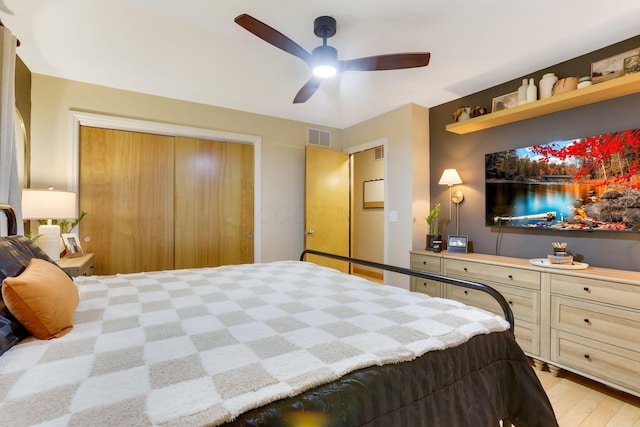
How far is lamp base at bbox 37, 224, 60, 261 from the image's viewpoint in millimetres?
2311

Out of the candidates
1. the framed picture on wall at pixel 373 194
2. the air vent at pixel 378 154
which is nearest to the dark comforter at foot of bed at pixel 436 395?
the framed picture on wall at pixel 373 194

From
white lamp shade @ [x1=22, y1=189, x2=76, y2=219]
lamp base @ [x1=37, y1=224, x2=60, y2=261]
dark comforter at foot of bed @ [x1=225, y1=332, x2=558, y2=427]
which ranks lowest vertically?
dark comforter at foot of bed @ [x1=225, y1=332, x2=558, y2=427]

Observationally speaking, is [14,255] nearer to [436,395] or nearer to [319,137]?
[436,395]

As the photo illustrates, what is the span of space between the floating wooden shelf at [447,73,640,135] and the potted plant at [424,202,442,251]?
0.87m

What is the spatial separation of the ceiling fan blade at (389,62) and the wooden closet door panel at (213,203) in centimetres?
206

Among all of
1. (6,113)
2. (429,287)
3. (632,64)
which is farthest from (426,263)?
(6,113)

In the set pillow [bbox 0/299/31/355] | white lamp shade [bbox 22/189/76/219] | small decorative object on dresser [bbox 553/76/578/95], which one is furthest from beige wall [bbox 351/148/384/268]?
pillow [bbox 0/299/31/355]

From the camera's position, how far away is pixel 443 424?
1.00 meters

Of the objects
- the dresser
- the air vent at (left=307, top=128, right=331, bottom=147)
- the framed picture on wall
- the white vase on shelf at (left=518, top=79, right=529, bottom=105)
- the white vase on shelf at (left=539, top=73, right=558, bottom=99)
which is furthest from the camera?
the framed picture on wall

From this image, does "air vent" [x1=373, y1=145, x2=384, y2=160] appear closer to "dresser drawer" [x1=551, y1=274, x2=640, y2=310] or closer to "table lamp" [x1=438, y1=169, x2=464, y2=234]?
"table lamp" [x1=438, y1=169, x2=464, y2=234]

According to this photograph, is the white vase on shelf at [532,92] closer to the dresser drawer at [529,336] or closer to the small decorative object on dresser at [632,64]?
the small decorative object on dresser at [632,64]

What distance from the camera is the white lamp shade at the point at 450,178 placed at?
123 inches

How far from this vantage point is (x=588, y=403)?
1.90 m

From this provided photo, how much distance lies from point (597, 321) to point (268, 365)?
7.46 feet
